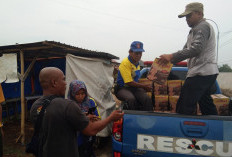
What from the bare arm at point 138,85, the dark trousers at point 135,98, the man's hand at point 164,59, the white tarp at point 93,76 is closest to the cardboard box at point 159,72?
the man's hand at point 164,59

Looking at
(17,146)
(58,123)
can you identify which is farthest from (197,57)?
(17,146)

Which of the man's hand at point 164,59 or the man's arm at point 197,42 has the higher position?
the man's arm at point 197,42

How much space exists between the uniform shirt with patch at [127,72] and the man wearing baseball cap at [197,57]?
2.87ft

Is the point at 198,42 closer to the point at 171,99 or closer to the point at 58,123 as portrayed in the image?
the point at 171,99

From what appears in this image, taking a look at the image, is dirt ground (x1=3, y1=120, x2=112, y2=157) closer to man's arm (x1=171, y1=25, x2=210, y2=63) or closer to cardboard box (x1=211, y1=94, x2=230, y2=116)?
cardboard box (x1=211, y1=94, x2=230, y2=116)

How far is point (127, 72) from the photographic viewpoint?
3045 millimetres

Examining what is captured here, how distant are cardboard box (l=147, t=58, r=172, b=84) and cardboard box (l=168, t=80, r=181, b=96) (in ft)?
2.41

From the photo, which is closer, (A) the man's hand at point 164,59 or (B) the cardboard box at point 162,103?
(A) the man's hand at point 164,59

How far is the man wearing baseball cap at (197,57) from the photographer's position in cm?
224

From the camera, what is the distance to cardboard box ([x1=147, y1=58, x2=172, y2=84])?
2.73 metres

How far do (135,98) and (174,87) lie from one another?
943 mm

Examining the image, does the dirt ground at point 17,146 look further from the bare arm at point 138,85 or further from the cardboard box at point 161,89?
the bare arm at point 138,85

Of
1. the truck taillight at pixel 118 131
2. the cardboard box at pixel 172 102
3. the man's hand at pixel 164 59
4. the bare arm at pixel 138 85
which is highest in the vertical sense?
the man's hand at pixel 164 59

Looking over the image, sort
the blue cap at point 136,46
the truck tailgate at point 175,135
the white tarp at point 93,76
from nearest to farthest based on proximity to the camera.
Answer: the truck tailgate at point 175,135 < the blue cap at point 136,46 < the white tarp at point 93,76
